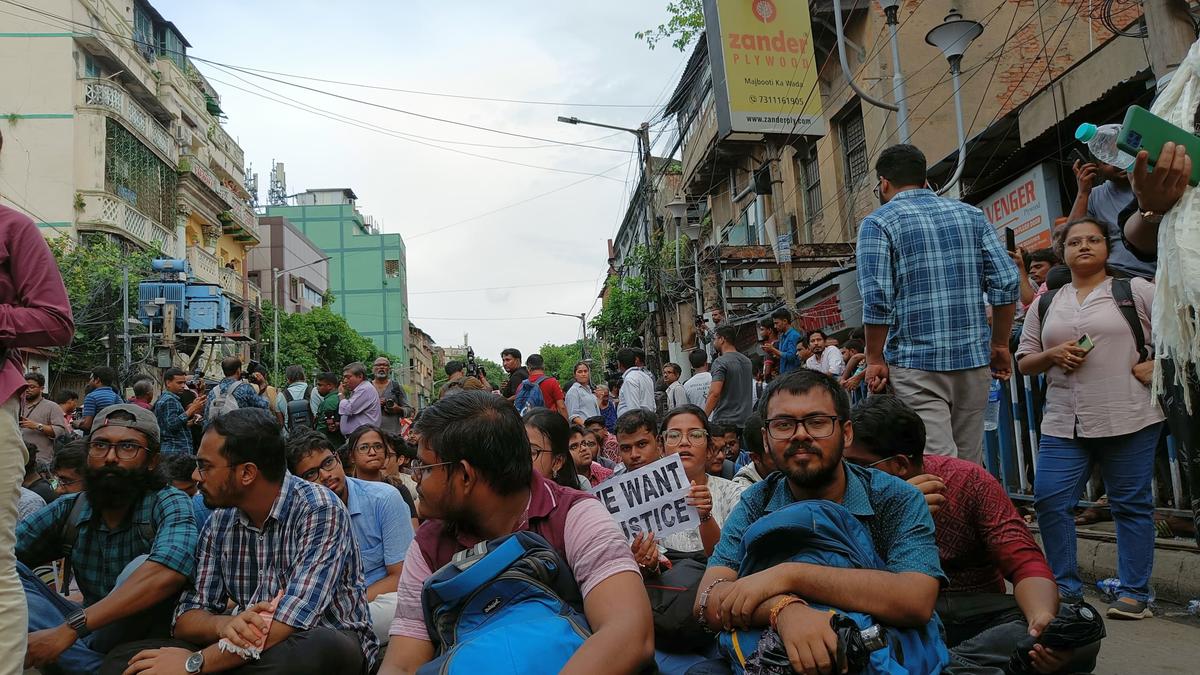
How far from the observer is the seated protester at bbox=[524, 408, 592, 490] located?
4586mm

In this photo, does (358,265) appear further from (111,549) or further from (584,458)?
(111,549)

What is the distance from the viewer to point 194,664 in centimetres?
310

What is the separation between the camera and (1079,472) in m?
4.30

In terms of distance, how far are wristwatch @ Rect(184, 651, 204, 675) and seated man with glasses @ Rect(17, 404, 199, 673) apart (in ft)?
1.59

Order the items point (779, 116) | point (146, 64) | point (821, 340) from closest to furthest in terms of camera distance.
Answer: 1. point (821, 340)
2. point (779, 116)
3. point (146, 64)

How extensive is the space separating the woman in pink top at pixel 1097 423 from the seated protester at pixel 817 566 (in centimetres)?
212

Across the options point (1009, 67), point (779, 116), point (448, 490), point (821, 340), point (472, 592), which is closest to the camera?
point (472, 592)

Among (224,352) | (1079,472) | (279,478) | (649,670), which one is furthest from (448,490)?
(224,352)

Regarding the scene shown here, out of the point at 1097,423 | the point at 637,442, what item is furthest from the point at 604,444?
the point at 1097,423

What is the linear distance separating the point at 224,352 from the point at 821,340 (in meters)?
32.8

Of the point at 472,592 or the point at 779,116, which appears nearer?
the point at 472,592

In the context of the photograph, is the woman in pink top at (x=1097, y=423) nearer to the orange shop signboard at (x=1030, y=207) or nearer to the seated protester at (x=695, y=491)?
the seated protester at (x=695, y=491)

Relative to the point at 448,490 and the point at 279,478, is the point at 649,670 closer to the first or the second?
the point at 448,490

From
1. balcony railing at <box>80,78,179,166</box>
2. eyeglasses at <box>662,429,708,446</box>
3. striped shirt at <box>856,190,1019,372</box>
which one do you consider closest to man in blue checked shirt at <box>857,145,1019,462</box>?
striped shirt at <box>856,190,1019,372</box>
